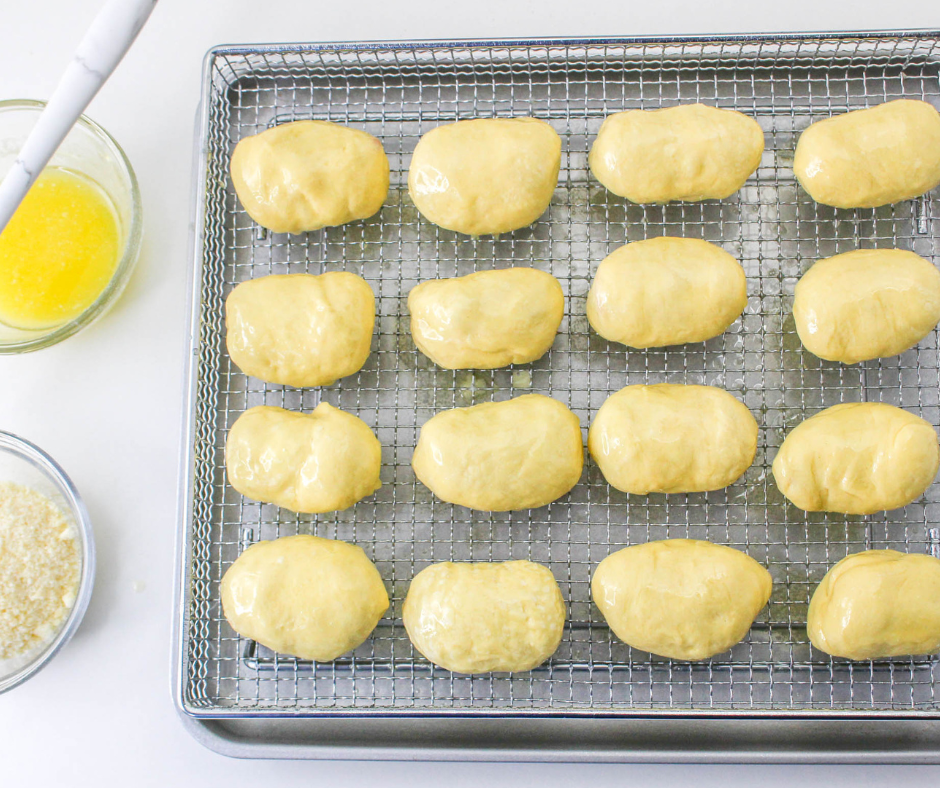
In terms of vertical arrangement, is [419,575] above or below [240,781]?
above

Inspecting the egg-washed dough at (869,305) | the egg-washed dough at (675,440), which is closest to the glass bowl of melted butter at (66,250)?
the egg-washed dough at (675,440)

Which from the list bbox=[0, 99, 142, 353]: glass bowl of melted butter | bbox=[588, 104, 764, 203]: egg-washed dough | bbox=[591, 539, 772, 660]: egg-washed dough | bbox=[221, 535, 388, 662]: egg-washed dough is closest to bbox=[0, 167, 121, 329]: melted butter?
bbox=[0, 99, 142, 353]: glass bowl of melted butter

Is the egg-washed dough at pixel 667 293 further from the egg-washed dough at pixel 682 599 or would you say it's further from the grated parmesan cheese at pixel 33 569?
the grated parmesan cheese at pixel 33 569

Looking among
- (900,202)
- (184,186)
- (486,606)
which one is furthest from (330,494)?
(900,202)

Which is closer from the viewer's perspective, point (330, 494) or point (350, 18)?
point (330, 494)

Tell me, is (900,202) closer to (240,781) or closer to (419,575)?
(419,575)

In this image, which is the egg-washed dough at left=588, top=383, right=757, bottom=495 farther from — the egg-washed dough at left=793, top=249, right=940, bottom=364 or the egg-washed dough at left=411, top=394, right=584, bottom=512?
the egg-washed dough at left=793, top=249, right=940, bottom=364
